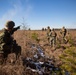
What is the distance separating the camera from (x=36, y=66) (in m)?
6.88

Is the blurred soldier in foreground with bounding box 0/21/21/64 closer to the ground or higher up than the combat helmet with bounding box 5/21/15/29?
closer to the ground

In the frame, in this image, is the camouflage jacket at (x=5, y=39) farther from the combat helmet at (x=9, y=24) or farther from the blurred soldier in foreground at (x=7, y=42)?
the combat helmet at (x=9, y=24)

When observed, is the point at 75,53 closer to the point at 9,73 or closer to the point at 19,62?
the point at 19,62

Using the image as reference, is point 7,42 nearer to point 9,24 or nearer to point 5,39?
point 5,39

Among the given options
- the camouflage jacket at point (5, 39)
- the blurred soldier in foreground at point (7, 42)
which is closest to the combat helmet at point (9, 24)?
the blurred soldier in foreground at point (7, 42)

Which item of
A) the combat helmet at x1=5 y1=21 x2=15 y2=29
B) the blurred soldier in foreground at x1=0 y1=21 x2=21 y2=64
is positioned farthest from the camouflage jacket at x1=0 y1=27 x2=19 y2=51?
the combat helmet at x1=5 y1=21 x2=15 y2=29

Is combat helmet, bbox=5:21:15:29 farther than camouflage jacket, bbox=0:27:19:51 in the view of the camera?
No

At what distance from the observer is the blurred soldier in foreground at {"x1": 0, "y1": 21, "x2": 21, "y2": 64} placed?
19.7 feet

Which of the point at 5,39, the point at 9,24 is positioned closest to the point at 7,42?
the point at 5,39

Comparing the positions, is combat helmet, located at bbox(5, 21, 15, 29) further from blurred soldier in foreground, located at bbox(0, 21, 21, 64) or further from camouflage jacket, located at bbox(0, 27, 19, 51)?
camouflage jacket, located at bbox(0, 27, 19, 51)

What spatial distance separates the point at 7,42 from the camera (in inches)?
246

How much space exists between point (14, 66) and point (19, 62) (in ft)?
1.07

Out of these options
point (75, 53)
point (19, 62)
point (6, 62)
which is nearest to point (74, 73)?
point (75, 53)

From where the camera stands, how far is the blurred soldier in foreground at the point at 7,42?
6008mm
